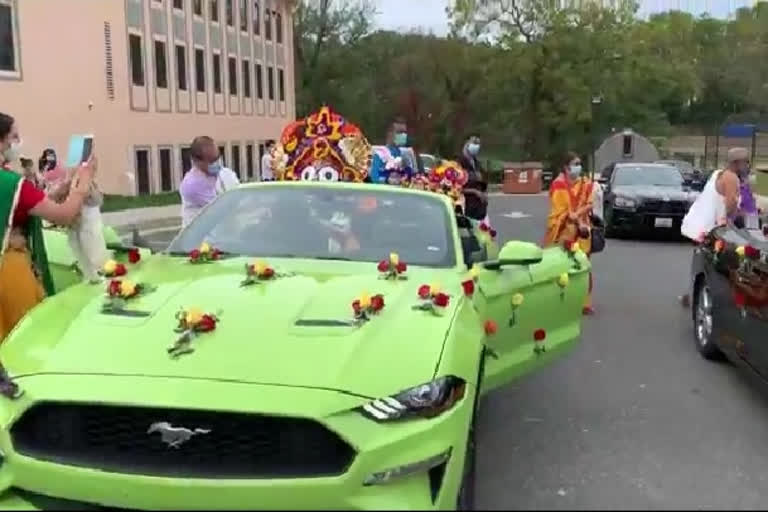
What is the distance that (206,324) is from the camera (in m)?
3.96

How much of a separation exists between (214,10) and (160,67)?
7.15 meters

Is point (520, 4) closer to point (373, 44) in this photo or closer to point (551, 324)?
point (373, 44)

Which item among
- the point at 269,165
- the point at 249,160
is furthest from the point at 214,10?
the point at 269,165

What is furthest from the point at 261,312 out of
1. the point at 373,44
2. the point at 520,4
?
the point at 373,44

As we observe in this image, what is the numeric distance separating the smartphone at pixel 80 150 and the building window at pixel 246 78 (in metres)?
44.0

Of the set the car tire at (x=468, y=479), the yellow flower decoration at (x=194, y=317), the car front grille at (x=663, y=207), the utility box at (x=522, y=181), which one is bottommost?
the utility box at (x=522, y=181)

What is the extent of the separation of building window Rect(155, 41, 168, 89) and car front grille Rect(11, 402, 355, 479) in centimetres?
3632

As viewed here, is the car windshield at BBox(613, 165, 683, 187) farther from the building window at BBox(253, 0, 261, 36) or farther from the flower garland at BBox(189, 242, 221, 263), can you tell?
the building window at BBox(253, 0, 261, 36)

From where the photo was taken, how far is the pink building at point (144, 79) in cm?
2942

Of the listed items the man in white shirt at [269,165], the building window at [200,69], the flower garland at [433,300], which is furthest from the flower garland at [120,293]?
the building window at [200,69]

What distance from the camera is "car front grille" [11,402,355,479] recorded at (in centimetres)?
343

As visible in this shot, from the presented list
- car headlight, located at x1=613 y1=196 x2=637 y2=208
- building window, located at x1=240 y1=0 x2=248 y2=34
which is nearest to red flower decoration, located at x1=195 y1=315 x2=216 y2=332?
car headlight, located at x1=613 y1=196 x2=637 y2=208

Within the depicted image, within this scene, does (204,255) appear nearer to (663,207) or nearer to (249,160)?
(663,207)

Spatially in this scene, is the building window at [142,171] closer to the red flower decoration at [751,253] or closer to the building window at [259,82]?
the building window at [259,82]
